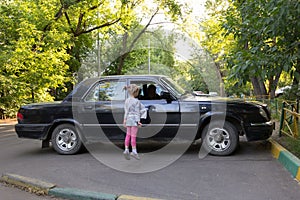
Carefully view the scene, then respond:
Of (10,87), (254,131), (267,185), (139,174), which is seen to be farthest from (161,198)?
(10,87)

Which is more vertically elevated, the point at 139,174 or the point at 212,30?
the point at 212,30

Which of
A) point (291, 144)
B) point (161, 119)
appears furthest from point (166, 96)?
point (291, 144)

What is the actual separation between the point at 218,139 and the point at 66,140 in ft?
11.1

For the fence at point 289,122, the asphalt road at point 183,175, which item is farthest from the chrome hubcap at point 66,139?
the fence at point 289,122

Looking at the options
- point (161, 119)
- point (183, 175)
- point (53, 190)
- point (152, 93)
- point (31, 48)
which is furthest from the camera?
point (31, 48)

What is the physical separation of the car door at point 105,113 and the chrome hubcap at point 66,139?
1.15 ft

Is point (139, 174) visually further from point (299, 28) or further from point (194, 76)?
point (194, 76)

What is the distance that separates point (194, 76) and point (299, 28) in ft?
57.8

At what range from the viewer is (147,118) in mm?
6738

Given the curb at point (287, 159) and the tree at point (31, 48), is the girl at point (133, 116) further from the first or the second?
the tree at point (31, 48)

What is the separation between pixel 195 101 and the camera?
6.71m

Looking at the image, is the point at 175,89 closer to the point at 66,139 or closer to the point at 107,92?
the point at 107,92

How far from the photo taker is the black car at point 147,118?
21.7ft

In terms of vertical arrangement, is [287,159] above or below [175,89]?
below
